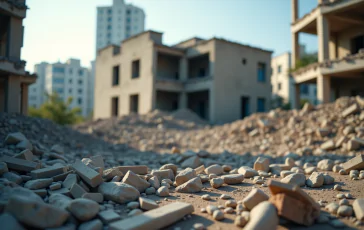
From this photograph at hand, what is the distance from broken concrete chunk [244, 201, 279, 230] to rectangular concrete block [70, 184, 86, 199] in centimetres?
192

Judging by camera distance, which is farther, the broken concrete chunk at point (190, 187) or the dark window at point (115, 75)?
the dark window at point (115, 75)

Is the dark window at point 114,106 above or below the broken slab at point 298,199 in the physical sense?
above

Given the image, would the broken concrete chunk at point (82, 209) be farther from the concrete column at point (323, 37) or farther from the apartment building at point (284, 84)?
the apartment building at point (284, 84)

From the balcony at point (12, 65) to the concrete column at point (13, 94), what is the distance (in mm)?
408

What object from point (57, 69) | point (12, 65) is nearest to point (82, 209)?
point (12, 65)

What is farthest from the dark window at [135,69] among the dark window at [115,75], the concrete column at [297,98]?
the concrete column at [297,98]

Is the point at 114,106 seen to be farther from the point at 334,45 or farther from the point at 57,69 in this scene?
the point at 57,69

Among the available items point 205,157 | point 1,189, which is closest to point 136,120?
point 205,157

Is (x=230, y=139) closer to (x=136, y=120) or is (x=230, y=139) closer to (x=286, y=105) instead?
(x=136, y=120)

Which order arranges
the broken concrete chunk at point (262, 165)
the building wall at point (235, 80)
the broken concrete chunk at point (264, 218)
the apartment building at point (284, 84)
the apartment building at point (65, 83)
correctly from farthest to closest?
the apartment building at point (65, 83), the apartment building at point (284, 84), the building wall at point (235, 80), the broken concrete chunk at point (262, 165), the broken concrete chunk at point (264, 218)

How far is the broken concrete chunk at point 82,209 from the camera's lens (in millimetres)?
2500

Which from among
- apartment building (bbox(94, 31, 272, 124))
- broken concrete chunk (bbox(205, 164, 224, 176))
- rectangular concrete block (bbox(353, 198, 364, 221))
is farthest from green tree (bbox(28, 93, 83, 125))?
rectangular concrete block (bbox(353, 198, 364, 221))

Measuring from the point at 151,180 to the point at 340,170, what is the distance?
325 centimetres

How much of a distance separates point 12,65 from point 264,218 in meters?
10.1
